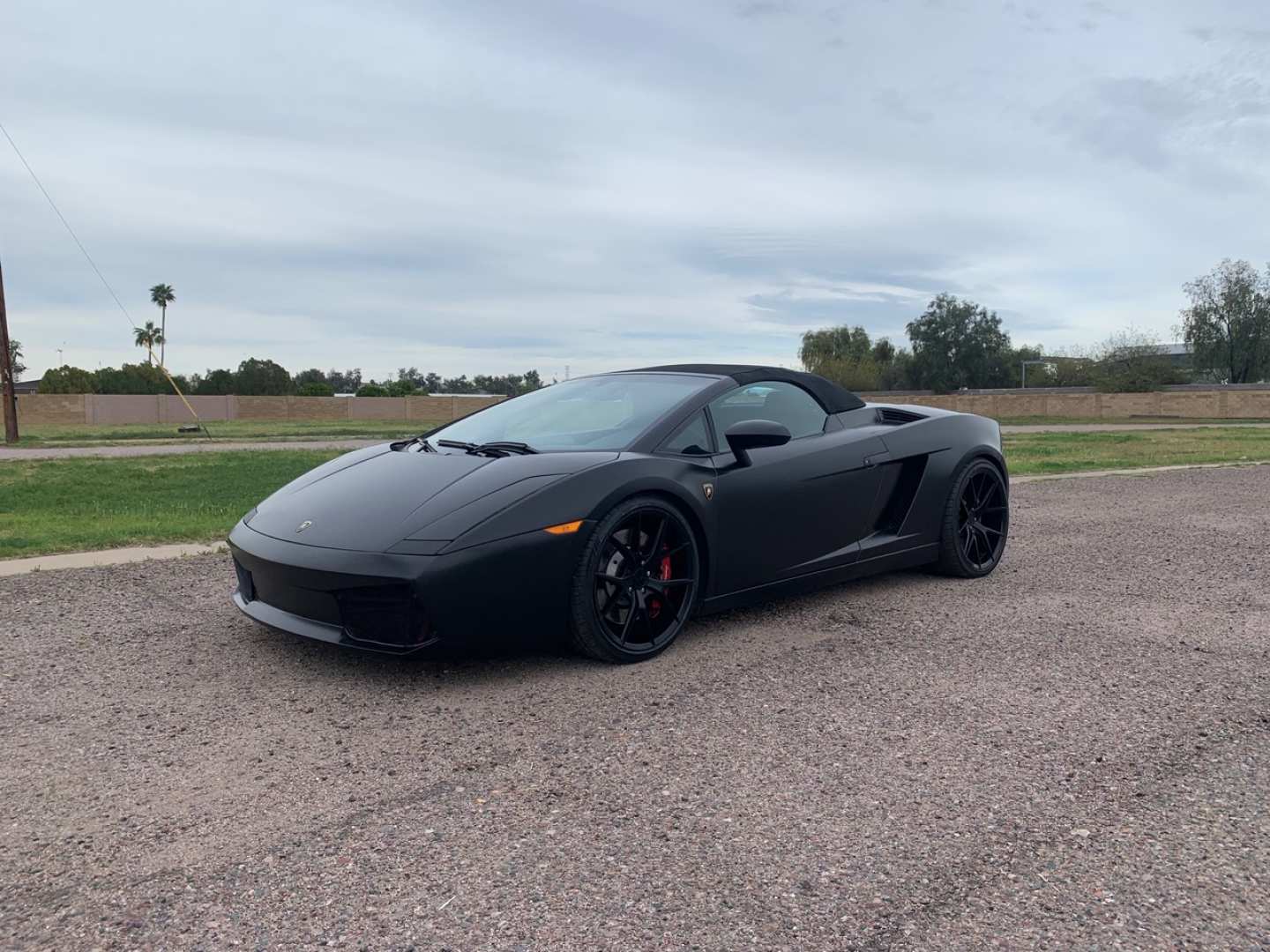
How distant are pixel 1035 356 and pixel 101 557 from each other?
97169 mm

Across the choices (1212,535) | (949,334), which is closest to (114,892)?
(1212,535)

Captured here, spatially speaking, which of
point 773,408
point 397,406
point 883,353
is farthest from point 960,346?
point 773,408

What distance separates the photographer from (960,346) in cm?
8069

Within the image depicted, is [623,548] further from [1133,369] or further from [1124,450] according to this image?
[1133,369]

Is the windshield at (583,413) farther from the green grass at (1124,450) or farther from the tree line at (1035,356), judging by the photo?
the tree line at (1035,356)

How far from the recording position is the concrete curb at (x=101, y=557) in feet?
18.8

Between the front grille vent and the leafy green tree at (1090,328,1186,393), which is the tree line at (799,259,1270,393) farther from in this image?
the front grille vent

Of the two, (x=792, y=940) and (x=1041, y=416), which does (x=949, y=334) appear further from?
(x=792, y=940)

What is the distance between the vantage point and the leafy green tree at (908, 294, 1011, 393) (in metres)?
80.4

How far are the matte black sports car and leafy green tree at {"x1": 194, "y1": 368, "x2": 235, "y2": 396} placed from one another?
244 ft

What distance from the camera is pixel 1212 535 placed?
7.06m

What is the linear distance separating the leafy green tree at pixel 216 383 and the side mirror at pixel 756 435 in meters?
74.9

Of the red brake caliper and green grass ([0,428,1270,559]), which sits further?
green grass ([0,428,1270,559])

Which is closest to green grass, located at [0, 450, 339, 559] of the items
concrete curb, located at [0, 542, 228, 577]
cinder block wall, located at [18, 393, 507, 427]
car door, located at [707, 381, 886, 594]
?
concrete curb, located at [0, 542, 228, 577]
